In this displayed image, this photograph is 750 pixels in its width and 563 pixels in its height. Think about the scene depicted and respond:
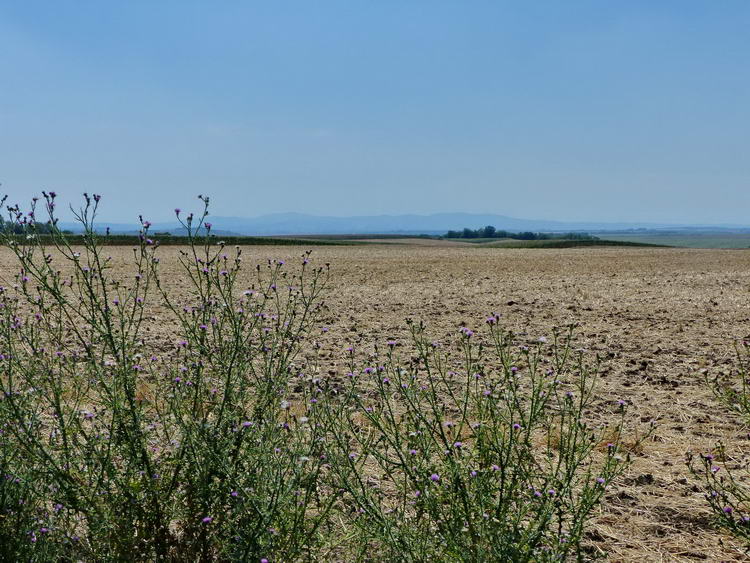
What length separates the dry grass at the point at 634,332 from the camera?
14.6 feet

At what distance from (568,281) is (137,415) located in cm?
2065

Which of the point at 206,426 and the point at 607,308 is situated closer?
the point at 206,426

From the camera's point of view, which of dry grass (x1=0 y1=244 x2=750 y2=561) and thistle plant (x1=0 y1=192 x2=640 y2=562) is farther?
dry grass (x1=0 y1=244 x2=750 y2=561)

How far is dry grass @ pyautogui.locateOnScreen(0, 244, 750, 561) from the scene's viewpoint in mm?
4457

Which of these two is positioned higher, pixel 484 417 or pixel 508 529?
pixel 484 417

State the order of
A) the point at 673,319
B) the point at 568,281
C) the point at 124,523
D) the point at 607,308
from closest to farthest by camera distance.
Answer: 1. the point at 124,523
2. the point at 673,319
3. the point at 607,308
4. the point at 568,281

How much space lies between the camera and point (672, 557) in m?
3.99

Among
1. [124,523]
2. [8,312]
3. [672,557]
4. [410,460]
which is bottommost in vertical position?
[672,557]

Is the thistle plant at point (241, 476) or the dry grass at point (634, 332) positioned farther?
the dry grass at point (634, 332)

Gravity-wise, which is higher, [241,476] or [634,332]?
[241,476]

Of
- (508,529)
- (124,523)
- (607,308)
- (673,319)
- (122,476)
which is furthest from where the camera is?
(607,308)

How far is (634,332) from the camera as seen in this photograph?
1210 centimetres

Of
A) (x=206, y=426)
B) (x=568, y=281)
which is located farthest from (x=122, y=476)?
(x=568, y=281)

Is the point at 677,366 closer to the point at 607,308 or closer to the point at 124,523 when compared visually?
the point at 607,308
